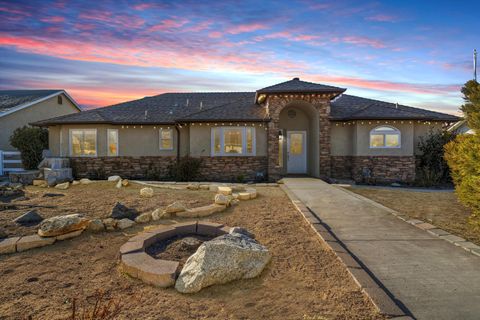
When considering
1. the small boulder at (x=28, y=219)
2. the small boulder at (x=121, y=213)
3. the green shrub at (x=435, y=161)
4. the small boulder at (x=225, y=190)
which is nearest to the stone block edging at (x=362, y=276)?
the small boulder at (x=225, y=190)

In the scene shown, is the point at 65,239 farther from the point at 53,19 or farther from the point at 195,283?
the point at 53,19

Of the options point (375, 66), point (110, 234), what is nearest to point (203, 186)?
point (110, 234)

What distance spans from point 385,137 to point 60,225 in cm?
1446

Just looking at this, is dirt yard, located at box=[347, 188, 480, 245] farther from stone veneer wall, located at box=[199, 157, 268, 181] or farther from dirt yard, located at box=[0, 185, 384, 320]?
stone veneer wall, located at box=[199, 157, 268, 181]

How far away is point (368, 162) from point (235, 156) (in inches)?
262

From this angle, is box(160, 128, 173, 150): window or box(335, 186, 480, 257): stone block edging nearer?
box(335, 186, 480, 257): stone block edging

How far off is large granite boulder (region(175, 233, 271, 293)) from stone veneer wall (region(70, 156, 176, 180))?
12911mm

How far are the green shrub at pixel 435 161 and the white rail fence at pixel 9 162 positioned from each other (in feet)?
73.4

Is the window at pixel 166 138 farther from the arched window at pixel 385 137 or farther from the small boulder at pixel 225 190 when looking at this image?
the arched window at pixel 385 137

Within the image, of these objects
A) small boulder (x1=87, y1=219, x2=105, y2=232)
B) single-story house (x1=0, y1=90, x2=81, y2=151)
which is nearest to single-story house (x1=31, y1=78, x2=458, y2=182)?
single-story house (x1=0, y1=90, x2=81, y2=151)

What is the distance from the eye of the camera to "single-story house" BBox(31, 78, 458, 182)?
579 inches

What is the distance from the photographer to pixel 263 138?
15.3 metres

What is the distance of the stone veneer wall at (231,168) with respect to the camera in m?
15.2

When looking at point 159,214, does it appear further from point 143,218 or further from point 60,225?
point 60,225
